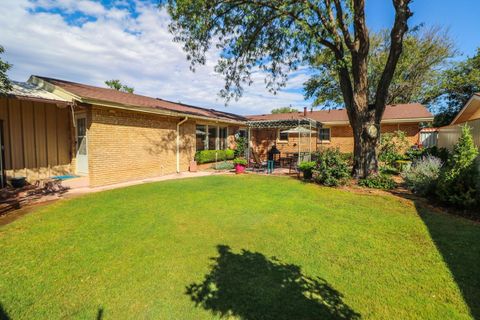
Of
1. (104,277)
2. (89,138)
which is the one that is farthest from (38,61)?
(104,277)

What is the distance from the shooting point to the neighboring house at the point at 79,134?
800 centimetres

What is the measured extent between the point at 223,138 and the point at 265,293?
1337cm

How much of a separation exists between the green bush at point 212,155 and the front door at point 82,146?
5.44m

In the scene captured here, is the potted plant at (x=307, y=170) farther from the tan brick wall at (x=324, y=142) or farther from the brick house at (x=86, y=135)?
the tan brick wall at (x=324, y=142)

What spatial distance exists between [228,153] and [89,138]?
28.0 ft

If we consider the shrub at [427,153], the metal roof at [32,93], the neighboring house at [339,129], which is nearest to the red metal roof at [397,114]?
the neighboring house at [339,129]

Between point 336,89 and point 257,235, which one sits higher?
point 336,89

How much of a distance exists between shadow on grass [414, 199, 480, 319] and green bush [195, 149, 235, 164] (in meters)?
10.1

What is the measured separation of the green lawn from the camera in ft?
8.48

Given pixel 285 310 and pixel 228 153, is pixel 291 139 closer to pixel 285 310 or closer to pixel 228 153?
pixel 228 153

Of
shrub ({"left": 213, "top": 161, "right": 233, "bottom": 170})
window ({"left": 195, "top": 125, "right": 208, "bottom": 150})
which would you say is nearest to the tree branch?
shrub ({"left": 213, "top": 161, "right": 233, "bottom": 170})

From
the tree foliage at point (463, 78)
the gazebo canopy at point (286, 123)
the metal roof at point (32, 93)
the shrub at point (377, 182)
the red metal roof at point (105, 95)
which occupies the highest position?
the tree foliage at point (463, 78)

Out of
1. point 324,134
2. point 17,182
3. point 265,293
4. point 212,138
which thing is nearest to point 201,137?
point 212,138

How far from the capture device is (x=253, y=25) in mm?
10094
